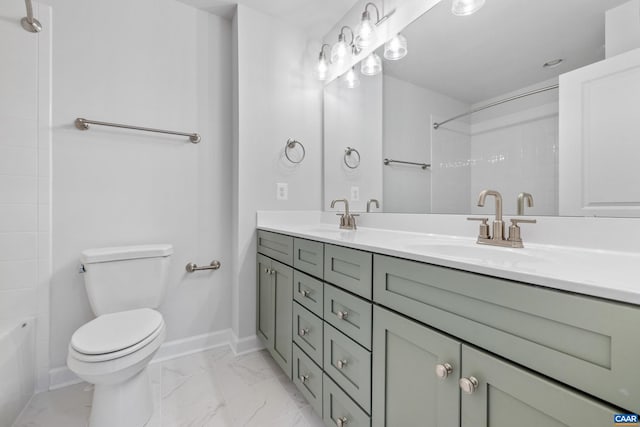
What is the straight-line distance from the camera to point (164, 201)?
1.80 metres

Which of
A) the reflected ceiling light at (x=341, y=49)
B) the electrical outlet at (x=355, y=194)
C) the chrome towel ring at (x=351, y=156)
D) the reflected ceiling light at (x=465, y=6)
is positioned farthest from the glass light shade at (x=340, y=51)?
the electrical outlet at (x=355, y=194)

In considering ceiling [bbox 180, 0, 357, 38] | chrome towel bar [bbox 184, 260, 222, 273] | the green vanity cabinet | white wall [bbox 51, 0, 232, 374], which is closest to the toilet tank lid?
white wall [bbox 51, 0, 232, 374]

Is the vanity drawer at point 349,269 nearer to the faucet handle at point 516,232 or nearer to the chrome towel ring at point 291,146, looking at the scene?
the faucet handle at point 516,232

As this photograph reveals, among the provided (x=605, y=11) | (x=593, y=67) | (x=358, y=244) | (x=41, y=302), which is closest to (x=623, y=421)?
(x=358, y=244)

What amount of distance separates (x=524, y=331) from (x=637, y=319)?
0.53 ft

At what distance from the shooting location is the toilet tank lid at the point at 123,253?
1442 millimetres

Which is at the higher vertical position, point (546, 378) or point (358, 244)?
point (358, 244)

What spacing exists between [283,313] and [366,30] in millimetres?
1707

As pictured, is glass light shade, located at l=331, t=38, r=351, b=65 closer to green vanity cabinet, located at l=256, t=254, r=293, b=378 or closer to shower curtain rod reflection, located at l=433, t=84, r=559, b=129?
shower curtain rod reflection, located at l=433, t=84, r=559, b=129

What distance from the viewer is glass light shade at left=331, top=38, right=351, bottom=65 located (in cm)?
187

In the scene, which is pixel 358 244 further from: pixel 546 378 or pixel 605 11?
pixel 605 11

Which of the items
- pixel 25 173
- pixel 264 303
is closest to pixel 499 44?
pixel 264 303

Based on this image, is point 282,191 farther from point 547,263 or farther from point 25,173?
point 547,263

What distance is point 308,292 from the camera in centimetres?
127
